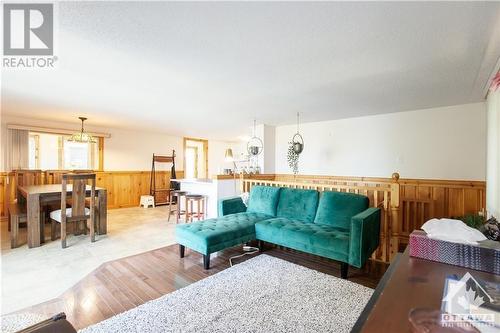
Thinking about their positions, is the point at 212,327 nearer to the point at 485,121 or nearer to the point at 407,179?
the point at 407,179

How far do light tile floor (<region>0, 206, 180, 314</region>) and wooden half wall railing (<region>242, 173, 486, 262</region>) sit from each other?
6.53ft

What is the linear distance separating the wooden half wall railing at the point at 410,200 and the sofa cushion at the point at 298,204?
315 mm

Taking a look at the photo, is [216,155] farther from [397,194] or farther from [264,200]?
[397,194]

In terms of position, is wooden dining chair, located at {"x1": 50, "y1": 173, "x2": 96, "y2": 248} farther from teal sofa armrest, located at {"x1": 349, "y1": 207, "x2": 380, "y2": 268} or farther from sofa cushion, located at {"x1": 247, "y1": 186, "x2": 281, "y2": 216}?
teal sofa armrest, located at {"x1": 349, "y1": 207, "x2": 380, "y2": 268}

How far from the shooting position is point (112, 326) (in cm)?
173

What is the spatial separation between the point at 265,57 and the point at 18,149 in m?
5.76

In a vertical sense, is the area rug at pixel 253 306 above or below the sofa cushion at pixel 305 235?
below

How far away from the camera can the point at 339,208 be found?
119 inches

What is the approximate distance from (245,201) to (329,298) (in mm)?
2159

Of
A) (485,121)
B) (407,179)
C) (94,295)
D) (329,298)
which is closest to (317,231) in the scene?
(329,298)

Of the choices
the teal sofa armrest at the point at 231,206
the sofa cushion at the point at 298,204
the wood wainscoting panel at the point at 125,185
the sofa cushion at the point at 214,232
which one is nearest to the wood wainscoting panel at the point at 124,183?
the wood wainscoting panel at the point at 125,185

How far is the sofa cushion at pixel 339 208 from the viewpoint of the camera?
2926 mm

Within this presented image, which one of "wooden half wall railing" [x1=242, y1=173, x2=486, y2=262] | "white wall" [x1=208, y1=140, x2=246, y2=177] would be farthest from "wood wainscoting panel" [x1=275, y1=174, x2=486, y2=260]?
"white wall" [x1=208, y1=140, x2=246, y2=177]

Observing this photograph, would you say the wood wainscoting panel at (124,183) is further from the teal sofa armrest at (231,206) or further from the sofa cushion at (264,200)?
the sofa cushion at (264,200)
